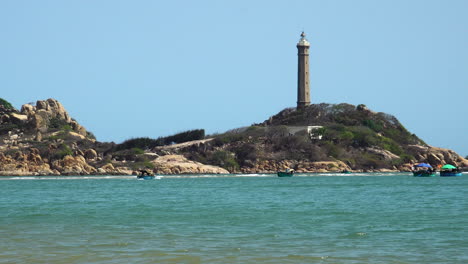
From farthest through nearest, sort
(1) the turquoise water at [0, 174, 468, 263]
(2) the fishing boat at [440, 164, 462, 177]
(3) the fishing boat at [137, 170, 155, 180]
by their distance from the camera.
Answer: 1. (3) the fishing boat at [137, 170, 155, 180]
2. (2) the fishing boat at [440, 164, 462, 177]
3. (1) the turquoise water at [0, 174, 468, 263]

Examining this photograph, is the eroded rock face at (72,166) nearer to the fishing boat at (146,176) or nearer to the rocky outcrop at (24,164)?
the rocky outcrop at (24,164)

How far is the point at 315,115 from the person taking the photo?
179750 mm

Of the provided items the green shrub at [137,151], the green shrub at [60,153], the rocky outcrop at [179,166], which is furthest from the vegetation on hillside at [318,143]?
the green shrub at [60,153]

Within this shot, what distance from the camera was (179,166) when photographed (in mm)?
152125

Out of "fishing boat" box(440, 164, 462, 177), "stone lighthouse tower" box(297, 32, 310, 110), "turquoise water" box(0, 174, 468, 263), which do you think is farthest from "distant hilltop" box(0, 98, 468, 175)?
"turquoise water" box(0, 174, 468, 263)

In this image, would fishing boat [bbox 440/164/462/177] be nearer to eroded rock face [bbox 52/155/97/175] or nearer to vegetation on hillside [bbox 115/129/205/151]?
vegetation on hillside [bbox 115/129/205/151]

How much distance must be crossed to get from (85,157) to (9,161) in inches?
610

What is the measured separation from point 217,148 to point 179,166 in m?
14.7

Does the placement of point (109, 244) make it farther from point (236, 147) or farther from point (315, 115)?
point (315, 115)

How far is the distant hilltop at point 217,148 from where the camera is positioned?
151 m

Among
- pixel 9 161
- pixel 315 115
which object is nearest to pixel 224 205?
pixel 9 161

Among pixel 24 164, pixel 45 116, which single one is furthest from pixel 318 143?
pixel 24 164

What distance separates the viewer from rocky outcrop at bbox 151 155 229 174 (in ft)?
498

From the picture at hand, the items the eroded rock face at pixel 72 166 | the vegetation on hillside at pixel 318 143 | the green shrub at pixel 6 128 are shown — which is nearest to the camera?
the eroded rock face at pixel 72 166
